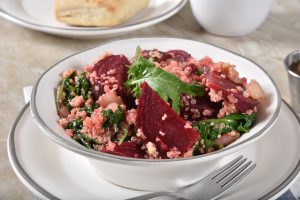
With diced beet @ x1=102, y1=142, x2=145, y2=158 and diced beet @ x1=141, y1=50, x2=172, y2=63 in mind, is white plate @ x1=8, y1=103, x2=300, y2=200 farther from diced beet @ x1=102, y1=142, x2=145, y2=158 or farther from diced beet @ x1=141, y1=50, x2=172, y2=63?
diced beet @ x1=141, y1=50, x2=172, y2=63

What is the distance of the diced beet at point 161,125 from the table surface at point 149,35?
0.65 m

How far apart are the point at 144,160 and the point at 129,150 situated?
0.31 feet

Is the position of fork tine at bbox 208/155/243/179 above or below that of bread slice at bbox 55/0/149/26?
above

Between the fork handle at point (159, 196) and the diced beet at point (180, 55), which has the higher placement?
the diced beet at point (180, 55)

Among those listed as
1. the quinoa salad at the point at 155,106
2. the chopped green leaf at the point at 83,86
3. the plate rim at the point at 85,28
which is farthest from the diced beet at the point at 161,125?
the plate rim at the point at 85,28

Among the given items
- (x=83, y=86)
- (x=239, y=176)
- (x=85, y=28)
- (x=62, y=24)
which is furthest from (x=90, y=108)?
(x=62, y=24)

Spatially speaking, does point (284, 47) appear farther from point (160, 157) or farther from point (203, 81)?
point (160, 157)

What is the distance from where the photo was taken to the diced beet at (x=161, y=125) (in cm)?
130

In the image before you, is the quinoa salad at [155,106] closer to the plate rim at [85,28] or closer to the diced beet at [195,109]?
the diced beet at [195,109]

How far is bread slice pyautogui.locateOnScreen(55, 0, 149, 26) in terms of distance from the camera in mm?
2355

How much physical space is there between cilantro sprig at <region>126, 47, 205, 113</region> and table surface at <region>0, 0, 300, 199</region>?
567mm

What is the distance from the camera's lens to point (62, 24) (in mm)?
2447

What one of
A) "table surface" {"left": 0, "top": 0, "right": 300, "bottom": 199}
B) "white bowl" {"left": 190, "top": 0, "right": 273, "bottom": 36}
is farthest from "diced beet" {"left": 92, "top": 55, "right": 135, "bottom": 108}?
"white bowl" {"left": 190, "top": 0, "right": 273, "bottom": 36}

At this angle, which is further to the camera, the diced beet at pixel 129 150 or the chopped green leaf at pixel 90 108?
the chopped green leaf at pixel 90 108
